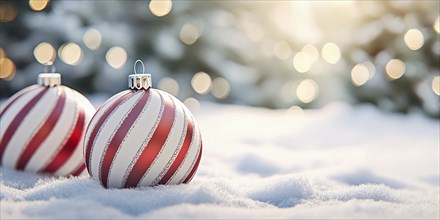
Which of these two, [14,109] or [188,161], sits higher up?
[14,109]

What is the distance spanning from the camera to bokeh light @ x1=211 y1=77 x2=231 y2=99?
226 inches

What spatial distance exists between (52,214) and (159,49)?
3558mm

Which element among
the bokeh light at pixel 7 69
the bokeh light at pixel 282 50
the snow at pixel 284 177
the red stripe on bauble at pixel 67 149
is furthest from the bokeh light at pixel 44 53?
the red stripe on bauble at pixel 67 149

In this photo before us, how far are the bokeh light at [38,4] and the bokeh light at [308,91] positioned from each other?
2161 mm

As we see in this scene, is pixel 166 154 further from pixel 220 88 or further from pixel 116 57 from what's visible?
pixel 220 88

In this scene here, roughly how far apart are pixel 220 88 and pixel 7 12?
1.85m

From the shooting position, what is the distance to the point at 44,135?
2.77 m

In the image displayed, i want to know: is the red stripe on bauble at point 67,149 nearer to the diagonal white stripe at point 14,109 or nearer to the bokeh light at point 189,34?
the diagonal white stripe at point 14,109

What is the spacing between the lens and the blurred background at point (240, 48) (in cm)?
537

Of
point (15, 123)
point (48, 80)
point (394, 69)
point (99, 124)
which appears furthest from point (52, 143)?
point (394, 69)

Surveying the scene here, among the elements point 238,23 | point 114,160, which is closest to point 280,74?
point 238,23

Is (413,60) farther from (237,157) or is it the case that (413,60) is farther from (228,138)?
(237,157)

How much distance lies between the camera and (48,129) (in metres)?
2.78

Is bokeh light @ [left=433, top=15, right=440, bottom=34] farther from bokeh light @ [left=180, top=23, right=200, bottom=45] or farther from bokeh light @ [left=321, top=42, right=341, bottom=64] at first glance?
bokeh light @ [left=180, top=23, right=200, bottom=45]
